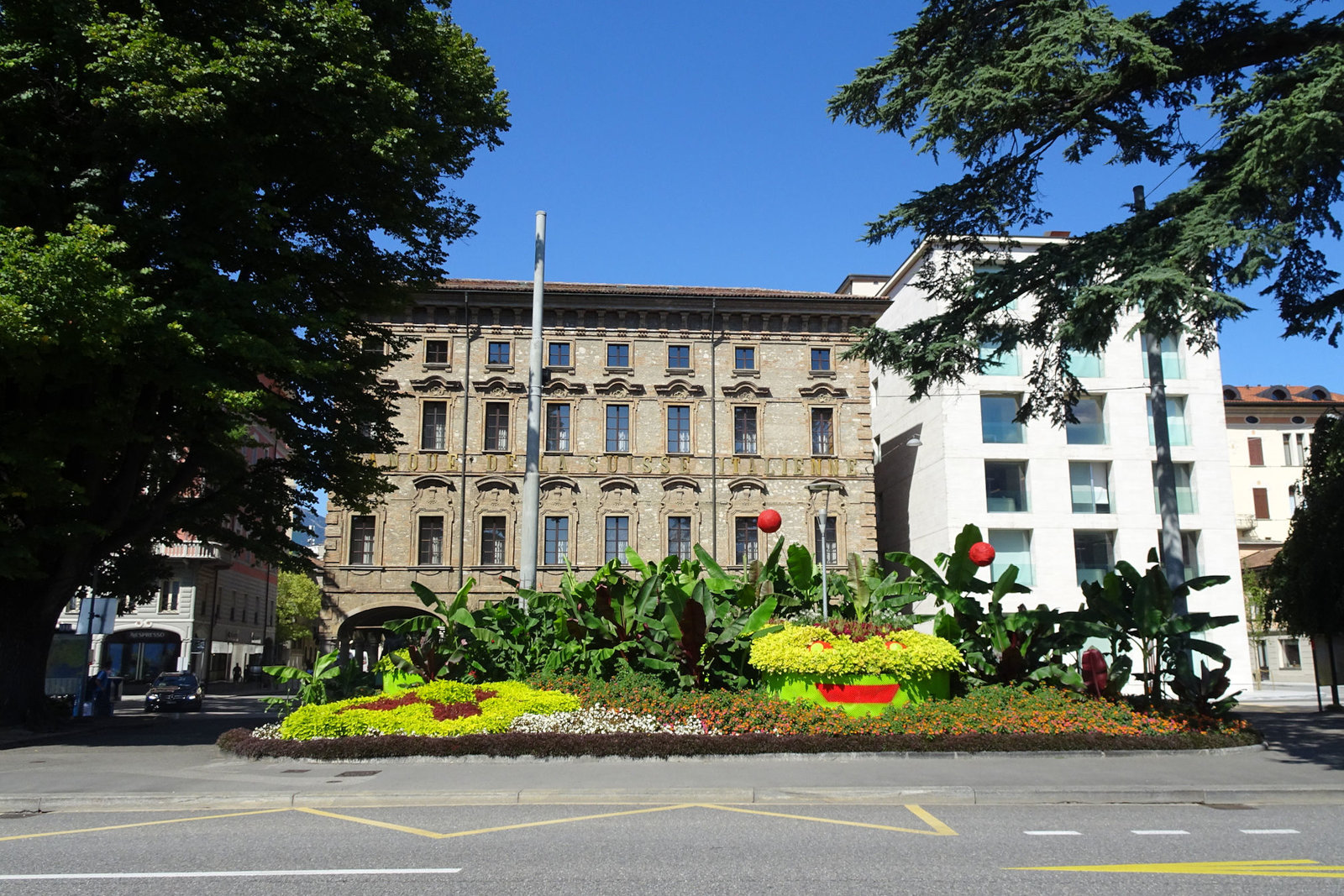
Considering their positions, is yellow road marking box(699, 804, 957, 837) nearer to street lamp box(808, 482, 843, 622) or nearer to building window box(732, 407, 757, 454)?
street lamp box(808, 482, 843, 622)

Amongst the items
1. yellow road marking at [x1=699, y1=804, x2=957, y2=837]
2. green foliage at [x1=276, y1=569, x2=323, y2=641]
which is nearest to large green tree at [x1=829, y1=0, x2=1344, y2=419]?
yellow road marking at [x1=699, y1=804, x2=957, y2=837]

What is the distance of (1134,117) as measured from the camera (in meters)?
15.7

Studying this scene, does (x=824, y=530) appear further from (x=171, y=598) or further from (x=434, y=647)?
(x=171, y=598)

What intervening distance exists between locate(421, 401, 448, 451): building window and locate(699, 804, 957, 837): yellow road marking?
27.7m

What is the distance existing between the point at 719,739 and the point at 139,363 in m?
10.9

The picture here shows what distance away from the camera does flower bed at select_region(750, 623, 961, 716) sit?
14498 millimetres

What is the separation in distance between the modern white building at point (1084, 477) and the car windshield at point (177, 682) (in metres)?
26.7

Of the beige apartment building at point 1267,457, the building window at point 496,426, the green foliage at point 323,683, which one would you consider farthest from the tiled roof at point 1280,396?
the green foliage at point 323,683

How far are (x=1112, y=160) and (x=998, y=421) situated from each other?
22611 mm

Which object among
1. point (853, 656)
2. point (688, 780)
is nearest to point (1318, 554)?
point (853, 656)

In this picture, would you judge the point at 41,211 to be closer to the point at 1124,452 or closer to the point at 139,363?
the point at 139,363

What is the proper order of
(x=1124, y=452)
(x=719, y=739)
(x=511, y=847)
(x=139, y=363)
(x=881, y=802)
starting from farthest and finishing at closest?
(x=1124, y=452)
(x=139, y=363)
(x=719, y=739)
(x=881, y=802)
(x=511, y=847)

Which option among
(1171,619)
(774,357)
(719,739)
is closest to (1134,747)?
(1171,619)

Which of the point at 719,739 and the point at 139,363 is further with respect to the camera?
the point at 139,363
